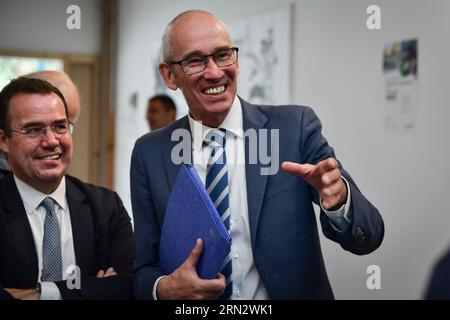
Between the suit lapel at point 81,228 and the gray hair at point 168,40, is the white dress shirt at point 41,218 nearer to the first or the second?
the suit lapel at point 81,228

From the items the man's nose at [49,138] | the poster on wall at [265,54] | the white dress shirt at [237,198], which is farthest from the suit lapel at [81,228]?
the poster on wall at [265,54]

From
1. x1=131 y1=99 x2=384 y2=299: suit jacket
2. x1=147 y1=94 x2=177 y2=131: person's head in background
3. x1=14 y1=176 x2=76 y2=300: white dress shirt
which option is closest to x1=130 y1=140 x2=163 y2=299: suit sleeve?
x1=131 y1=99 x2=384 y2=299: suit jacket

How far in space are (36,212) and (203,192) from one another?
48cm

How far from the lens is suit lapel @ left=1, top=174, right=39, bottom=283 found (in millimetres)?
1310

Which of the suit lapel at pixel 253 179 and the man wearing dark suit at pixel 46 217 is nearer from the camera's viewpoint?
the suit lapel at pixel 253 179

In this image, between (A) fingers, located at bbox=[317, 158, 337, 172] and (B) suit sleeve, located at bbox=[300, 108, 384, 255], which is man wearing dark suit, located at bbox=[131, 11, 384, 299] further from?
(A) fingers, located at bbox=[317, 158, 337, 172]

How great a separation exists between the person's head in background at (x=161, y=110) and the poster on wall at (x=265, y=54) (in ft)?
1.14

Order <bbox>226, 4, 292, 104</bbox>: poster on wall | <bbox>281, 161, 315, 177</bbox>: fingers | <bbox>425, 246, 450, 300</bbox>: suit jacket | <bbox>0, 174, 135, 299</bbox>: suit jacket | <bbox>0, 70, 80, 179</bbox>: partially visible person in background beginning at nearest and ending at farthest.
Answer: <bbox>425, 246, 450, 300</bbox>: suit jacket, <bbox>281, 161, 315, 177</bbox>: fingers, <bbox>0, 174, 135, 299</bbox>: suit jacket, <bbox>0, 70, 80, 179</bbox>: partially visible person in background, <bbox>226, 4, 292, 104</bbox>: poster on wall

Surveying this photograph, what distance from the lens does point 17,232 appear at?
4.33 ft

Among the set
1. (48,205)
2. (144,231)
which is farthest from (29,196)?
(144,231)

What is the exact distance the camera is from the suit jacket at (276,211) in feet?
3.86

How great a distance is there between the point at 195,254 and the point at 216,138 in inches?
10.8

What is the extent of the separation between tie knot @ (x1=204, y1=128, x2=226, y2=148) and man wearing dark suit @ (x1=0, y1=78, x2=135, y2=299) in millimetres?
333

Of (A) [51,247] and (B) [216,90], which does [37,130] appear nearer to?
(A) [51,247]
